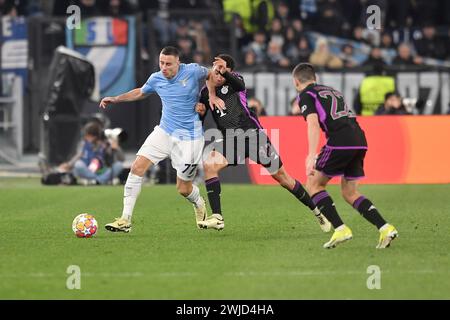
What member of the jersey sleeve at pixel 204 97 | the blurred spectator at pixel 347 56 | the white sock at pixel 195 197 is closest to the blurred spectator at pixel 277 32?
the blurred spectator at pixel 347 56

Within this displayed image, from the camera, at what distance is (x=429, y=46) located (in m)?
28.0

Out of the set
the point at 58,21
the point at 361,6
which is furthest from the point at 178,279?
the point at 361,6

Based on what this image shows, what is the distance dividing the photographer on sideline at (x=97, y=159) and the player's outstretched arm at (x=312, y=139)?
11.0 meters

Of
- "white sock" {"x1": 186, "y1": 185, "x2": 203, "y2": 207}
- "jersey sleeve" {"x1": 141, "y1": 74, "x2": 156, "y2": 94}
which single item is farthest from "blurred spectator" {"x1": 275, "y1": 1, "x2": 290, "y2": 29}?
"jersey sleeve" {"x1": 141, "y1": 74, "x2": 156, "y2": 94}

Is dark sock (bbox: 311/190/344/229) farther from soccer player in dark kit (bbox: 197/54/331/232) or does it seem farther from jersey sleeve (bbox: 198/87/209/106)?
jersey sleeve (bbox: 198/87/209/106)

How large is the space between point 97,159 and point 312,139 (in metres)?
11.4

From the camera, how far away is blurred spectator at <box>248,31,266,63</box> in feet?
87.0

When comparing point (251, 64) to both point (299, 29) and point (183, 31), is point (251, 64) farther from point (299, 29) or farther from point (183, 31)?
point (299, 29)

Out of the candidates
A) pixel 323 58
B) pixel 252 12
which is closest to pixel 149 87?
pixel 323 58

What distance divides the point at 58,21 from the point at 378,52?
6974mm

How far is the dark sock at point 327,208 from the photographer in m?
11.8

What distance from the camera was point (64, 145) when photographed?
77.8ft

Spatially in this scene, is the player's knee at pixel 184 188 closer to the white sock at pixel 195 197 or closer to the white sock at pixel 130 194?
the white sock at pixel 195 197

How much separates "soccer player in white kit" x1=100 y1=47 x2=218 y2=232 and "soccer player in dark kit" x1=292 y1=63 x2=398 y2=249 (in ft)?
7.15
